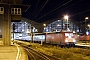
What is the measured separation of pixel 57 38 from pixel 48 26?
75.6 m

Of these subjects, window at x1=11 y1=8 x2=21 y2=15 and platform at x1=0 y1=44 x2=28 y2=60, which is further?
window at x1=11 y1=8 x2=21 y2=15

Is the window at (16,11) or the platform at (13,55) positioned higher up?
the window at (16,11)

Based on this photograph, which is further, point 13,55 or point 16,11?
point 16,11

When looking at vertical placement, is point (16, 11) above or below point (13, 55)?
above

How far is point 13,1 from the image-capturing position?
143 feet

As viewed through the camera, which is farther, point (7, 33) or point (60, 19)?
point (60, 19)

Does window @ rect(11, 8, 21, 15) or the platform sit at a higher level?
window @ rect(11, 8, 21, 15)

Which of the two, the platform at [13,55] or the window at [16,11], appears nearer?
the platform at [13,55]

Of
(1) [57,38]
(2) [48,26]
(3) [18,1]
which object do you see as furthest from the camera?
(2) [48,26]

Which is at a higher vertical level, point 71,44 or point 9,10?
point 9,10

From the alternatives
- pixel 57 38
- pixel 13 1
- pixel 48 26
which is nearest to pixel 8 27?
pixel 13 1

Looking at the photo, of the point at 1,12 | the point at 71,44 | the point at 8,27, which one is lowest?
the point at 71,44

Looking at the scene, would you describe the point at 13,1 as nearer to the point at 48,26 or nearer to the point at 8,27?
the point at 8,27

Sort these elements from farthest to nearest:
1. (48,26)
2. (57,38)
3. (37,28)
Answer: (48,26), (37,28), (57,38)
